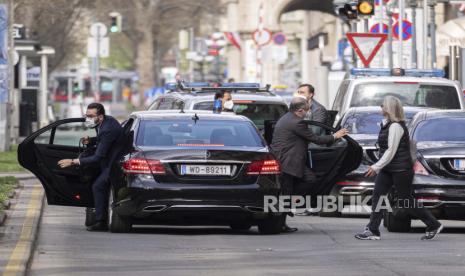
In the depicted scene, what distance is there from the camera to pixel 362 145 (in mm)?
20703

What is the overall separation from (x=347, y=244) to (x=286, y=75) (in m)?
76.7

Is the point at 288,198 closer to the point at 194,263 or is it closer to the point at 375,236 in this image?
the point at 375,236

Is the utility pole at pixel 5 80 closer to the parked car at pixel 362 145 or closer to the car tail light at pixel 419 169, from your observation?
the parked car at pixel 362 145

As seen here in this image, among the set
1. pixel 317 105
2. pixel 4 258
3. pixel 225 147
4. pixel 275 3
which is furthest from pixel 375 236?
pixel 275 3

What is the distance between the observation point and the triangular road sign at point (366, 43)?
32.2m

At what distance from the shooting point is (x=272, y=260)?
1391 centimetres

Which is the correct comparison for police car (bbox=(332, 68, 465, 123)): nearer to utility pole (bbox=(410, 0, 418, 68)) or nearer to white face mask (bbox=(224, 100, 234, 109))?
white face mask (bbox=(224, 100, 234, 109))

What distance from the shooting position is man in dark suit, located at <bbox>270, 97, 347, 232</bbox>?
57.9 ft

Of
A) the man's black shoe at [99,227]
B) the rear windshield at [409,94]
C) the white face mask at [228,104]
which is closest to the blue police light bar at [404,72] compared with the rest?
the rear windshield at [409,94]

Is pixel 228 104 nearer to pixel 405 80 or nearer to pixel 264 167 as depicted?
pixel 405 80

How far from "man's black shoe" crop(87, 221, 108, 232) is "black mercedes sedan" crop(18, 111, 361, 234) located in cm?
25

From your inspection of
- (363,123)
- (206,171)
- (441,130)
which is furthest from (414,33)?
(206,171)

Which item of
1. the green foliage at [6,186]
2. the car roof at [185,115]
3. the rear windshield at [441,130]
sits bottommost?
the green foliage at [6,186]

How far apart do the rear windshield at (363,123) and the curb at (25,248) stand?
4623mm
